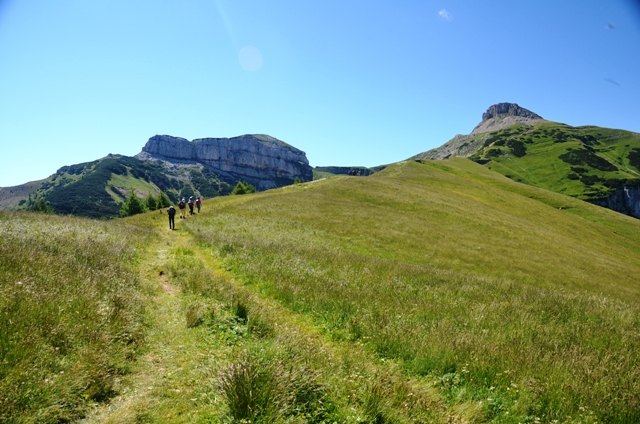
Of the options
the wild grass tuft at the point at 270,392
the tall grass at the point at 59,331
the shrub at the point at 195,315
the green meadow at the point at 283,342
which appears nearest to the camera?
the tall grass at the point at 59,331

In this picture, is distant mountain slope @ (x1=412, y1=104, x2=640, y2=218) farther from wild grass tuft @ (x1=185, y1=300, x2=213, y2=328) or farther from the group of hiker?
wild grass tuft @ (x1=185, y1=300, x2=213, y2=328)

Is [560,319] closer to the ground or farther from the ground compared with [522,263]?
farther from the ground

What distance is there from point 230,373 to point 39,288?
477 centimetres

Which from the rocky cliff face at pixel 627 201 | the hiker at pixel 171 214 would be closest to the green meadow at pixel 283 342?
the hiker at pixel 171 214

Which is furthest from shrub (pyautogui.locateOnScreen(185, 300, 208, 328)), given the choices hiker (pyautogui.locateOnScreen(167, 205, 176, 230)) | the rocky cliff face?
the rocky cliff face

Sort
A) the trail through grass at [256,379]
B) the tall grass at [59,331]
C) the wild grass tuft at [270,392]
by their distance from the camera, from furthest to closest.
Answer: the trail through grass at [256,379] → the wild grass tuft at [270,392] → the tall grass at [59,331]

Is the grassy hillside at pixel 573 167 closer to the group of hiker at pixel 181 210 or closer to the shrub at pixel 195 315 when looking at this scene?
the group of hiker at pixel 181 210

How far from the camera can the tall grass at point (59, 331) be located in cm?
372

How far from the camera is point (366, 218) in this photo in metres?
34.7

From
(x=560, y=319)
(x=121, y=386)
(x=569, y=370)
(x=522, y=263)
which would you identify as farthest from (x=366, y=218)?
(x=121, y=386)

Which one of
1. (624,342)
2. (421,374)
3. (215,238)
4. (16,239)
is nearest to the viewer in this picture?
(421,374)

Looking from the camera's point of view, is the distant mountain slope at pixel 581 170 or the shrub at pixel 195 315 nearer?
the shrub at pixel 195 315

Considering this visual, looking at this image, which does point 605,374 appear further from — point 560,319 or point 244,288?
point 244,288

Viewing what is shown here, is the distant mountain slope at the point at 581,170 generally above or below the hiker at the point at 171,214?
above
